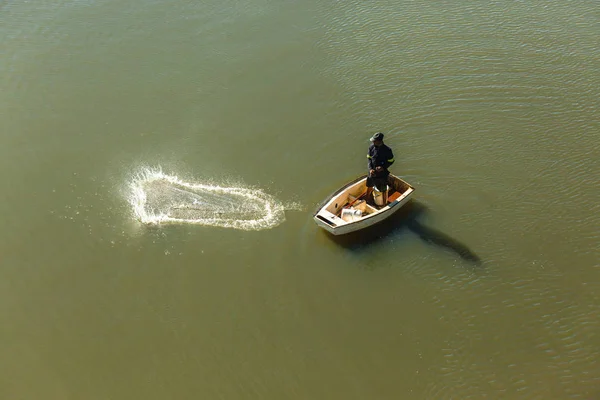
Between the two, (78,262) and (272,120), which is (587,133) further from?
(78,262)

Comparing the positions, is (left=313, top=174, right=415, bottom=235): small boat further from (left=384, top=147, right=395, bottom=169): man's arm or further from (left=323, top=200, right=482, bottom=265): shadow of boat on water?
(left=384, top=147, right=395, bottom=169): man's arm

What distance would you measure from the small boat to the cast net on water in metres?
1.46

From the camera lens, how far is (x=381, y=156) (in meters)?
12.8

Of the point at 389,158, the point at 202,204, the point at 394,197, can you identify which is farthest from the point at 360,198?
the point at 202,204

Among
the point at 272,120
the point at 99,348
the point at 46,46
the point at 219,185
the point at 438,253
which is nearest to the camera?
the point at 99,348

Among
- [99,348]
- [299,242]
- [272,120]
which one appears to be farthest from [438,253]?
[99,348]

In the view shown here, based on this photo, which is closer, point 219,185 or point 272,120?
point 219,185

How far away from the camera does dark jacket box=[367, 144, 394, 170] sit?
41.7 ft

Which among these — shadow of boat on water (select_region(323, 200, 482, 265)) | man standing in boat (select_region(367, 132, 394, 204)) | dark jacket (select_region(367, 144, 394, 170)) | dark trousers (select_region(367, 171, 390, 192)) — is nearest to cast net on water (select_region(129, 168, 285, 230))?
shadow of boat on water (select_region(323, 200, 482, 265))

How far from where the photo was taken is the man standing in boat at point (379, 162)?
497 inches

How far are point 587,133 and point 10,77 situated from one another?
2048 cm

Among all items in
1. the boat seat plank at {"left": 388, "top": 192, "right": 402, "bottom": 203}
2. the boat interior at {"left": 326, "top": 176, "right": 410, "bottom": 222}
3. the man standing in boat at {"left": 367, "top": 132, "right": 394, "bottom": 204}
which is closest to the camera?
the man standing in boat at {"left": 367, "top": 132, "right": 394, "bottom": 204}

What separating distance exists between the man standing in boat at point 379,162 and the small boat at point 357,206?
29 cm

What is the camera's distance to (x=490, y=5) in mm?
19484
